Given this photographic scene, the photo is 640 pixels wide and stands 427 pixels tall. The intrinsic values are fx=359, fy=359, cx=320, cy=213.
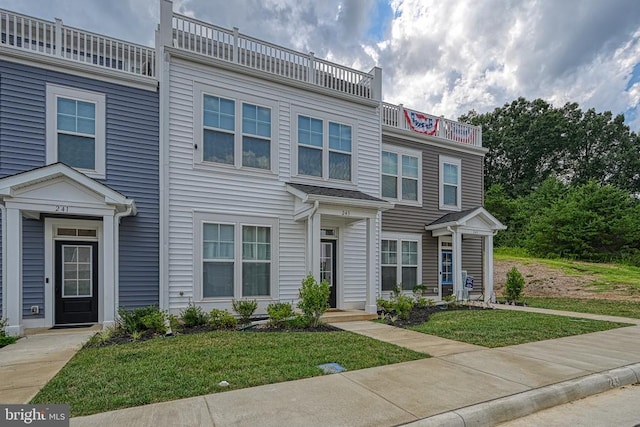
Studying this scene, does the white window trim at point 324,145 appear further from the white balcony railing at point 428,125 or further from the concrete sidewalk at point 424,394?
the concrete sidewalk at point 424,394

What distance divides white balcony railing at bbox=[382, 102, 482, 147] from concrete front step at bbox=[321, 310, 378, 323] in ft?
20.6

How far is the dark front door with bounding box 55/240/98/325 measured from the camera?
801cm

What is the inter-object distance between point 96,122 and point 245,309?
17.9 ft

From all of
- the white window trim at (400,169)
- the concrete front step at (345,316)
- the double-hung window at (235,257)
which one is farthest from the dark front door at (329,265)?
the white window trim at (400,169)

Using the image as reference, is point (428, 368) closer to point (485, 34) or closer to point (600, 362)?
point (600, 362)

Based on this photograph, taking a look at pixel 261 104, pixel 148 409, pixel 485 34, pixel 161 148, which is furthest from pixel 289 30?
pixel 148 409

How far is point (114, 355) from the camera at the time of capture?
5.41 metres

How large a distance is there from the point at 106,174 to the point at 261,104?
411cm

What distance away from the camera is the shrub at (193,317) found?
7816mm

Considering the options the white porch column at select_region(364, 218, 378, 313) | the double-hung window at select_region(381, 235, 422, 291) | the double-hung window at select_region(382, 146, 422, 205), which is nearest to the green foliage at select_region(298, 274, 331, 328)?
the white porch column at select_region(364, 218, 378, 313)

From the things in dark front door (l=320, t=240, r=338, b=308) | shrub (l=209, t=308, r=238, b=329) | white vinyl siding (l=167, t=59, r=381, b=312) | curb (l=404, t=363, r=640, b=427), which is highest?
white vinyl siding (l=167, t=59, r=381, b=312)

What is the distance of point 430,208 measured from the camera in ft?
42.5

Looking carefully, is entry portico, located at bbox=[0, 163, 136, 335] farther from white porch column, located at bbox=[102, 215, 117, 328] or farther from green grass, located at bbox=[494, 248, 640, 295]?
green grass, located at bbox=[494, 248, 640, 295]

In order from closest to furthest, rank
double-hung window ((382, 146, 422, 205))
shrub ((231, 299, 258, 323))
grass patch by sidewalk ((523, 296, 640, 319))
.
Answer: shrub ((231, 299, 258, 323)) < grass patch by sidewalk ((523, 296, 640, 319)) < double-hung window ((382, 146, 422, 205))
